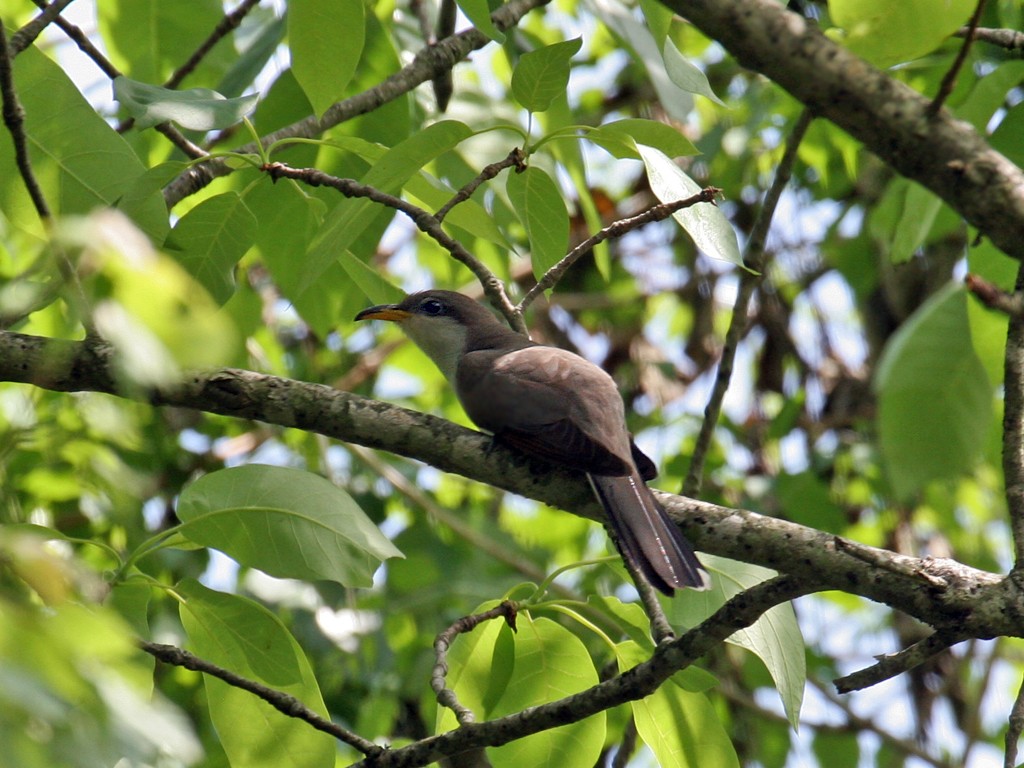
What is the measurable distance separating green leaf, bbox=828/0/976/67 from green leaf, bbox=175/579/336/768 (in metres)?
1.90

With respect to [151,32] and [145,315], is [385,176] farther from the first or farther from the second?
[151,32]

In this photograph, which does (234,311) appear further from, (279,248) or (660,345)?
(660,345)

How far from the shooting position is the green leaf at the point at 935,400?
420cm

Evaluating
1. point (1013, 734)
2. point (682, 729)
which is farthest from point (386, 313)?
point (1013, 734)

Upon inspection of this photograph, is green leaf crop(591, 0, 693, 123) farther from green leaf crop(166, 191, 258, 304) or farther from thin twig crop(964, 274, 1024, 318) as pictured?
thin twig crop(964, 274, 1024, 318)

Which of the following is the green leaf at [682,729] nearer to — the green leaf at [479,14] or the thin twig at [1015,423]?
the thin twig at [1015,423]

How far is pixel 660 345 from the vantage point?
8.77 meters

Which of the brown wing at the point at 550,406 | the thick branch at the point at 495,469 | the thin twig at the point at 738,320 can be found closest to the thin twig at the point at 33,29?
the thick branch at the point at 495,469

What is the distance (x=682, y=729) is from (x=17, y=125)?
2.19 m

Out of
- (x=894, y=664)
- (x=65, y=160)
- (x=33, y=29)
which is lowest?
(x=894, y=664)

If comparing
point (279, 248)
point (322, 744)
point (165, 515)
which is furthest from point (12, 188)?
point (165, 515)

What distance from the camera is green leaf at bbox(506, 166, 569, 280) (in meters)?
3.28

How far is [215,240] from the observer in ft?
9.94

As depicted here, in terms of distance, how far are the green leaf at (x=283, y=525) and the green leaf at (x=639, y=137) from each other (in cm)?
115
